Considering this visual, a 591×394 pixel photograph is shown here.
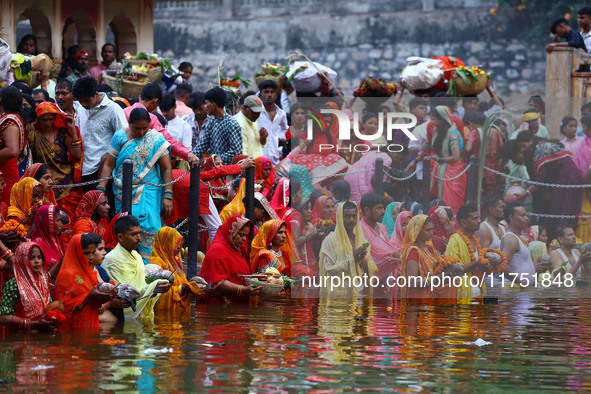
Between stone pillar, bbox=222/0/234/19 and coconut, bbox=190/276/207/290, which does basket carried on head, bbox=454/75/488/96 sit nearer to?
coconut, bbox=190/276/207/290

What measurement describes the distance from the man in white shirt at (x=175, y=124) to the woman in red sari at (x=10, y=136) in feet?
9.38

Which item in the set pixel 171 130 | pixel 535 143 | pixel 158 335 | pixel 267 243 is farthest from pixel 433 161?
pixel 158 335

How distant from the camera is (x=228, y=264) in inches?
421

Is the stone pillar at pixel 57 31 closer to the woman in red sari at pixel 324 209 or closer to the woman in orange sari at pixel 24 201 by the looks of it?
the woman in red sari at pixel 324 209

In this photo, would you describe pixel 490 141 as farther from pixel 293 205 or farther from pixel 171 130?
pixel 171 130

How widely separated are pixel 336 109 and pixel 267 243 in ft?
6.72

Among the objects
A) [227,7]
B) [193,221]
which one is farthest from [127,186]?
[227,7]

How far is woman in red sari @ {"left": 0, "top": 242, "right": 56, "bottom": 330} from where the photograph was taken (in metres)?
8.81

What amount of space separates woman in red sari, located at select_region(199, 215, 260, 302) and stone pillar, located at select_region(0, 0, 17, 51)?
658cm

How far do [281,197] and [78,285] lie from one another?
3.71 metres

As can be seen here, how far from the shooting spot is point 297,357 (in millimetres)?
7953

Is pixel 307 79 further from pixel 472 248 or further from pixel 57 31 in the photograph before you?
pixel 472 248

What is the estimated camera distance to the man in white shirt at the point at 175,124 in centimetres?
1321

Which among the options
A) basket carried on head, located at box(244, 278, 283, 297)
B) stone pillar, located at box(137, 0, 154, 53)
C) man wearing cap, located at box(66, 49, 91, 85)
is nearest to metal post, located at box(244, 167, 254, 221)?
basket carried on head, located at box(244, 278, 283, 297)
